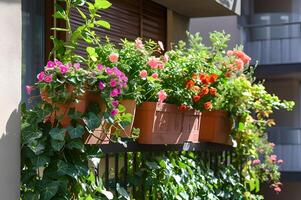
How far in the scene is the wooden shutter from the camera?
5.51m

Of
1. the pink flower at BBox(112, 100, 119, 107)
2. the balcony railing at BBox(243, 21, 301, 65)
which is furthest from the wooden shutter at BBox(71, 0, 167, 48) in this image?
the balcony railing at BBox(243, 21, 301, 65)

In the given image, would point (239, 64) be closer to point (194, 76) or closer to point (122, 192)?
point (194, 76)

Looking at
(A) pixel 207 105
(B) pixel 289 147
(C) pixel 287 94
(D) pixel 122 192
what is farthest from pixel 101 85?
(C) pixel 287 94

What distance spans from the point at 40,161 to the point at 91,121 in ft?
1.03

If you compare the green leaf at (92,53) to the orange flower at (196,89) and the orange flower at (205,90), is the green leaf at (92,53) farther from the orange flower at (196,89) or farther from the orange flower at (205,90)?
the orange flower at (205,90)

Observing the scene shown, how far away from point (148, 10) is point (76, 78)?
3.50 m

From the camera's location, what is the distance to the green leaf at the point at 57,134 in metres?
2.93

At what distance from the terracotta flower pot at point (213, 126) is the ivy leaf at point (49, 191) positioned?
6.95 feet

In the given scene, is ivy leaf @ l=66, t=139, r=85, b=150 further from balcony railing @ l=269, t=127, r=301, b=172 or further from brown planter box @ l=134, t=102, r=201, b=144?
balcony railing @ l=269, t=127, r=301, b=172

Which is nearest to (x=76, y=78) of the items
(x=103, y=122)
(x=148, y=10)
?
(x=103, y=122)

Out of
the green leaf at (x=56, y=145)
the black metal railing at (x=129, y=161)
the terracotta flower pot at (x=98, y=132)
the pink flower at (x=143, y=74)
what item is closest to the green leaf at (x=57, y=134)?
the green leaf at (x=56, y=145)

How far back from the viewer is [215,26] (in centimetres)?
1526

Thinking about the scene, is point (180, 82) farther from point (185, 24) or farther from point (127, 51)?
point (185, 24)

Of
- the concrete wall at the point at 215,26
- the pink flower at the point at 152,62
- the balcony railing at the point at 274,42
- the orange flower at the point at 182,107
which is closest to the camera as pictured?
the pink flower at the point at 152,62
